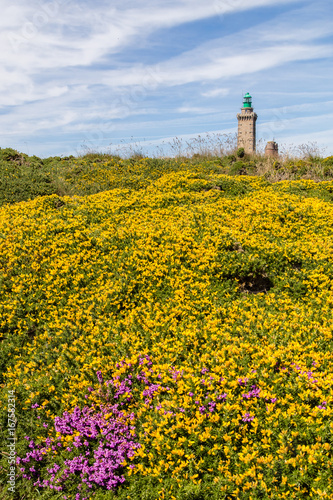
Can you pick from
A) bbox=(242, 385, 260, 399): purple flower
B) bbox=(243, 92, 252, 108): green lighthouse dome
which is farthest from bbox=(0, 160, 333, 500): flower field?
bbox=(243, 92, 252, 108): green lighthouse dome

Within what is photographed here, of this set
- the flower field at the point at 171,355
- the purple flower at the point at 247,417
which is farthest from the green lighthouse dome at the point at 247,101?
the purple flower at the point at 247,417

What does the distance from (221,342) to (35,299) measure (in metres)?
4.03

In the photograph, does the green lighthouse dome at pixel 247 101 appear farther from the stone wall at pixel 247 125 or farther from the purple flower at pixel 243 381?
the purple flower at pixel 243 381

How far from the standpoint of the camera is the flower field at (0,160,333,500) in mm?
4098

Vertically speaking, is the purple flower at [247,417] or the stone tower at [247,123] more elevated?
the stone tower at [247,123]

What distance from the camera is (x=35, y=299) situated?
7.44 meters

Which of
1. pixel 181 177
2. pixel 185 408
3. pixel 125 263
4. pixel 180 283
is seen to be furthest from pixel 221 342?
pixel 181 177

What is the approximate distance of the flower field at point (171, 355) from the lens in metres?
4.10

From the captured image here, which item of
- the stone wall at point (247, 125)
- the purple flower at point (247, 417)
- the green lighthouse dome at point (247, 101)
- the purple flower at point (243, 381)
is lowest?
the purple flower at point (247, 417)

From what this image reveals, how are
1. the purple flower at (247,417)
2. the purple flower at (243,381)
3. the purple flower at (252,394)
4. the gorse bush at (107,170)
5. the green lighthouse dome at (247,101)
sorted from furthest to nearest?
the green lighthouse dome at (247,101) → the gorse bush at (107,170) → the purple flower at (243,381) → the purple flower at (252,394) → the purple flower at (247,417)

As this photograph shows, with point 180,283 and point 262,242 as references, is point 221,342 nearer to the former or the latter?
point 180,283

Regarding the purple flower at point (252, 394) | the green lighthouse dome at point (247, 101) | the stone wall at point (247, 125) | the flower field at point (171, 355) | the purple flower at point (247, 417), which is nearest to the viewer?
the flower field at point (171, 355)

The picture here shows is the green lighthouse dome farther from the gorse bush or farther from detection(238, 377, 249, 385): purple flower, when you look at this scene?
detection(238, 377, 249, 385): purple flower

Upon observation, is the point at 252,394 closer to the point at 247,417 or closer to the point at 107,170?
the point at 247,417
